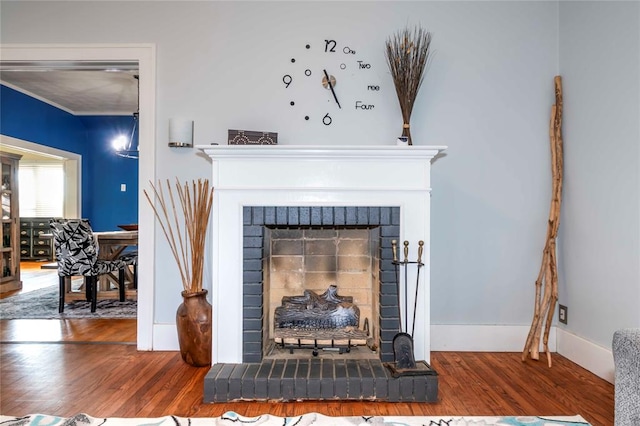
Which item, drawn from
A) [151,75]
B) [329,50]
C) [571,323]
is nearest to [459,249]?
[571,323]

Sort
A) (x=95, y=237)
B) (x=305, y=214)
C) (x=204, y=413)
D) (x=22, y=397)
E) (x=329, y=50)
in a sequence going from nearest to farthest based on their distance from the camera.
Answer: (x=204, y=413) → (x=22, y=397) → (x=305, y=214) → (x=329, y=50) → (x=95, y=237)

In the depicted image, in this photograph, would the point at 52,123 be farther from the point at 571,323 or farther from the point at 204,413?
the point at 571,323

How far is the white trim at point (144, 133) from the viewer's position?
8.63 ft

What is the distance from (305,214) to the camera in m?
2.18

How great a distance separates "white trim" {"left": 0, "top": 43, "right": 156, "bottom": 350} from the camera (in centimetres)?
263

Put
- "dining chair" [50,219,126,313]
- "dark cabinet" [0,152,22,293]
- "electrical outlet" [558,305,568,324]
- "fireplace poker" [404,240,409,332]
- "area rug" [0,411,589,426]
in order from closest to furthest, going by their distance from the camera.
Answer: "area rug" [0,411,589,426] → "fireplace poker" [404,240,409,332] → "electrical outlet" [558,305,568,324] → "dining chair" [50,219,126,313] → "dark cabinet" [0,152,22,293]

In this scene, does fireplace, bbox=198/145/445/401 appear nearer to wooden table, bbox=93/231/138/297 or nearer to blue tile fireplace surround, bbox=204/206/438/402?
blue tile fireplace surround, bbox=204/206/438/402

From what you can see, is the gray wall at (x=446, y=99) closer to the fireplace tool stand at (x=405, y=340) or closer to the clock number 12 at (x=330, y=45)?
the clock number 12 at (x=330, y=45)

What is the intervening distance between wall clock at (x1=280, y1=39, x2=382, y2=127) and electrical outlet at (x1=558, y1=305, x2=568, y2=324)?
1.83m

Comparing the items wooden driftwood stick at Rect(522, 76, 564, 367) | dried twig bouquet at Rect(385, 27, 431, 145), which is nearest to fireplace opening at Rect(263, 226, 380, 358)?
dried twig bouquet at Rect(385, 27, 431, 145)

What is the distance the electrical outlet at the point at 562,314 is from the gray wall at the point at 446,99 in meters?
0.19

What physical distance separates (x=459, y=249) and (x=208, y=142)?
1.90 metres

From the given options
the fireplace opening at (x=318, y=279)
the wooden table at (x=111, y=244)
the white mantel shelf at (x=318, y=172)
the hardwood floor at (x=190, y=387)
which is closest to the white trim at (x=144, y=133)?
the hardwood floor at (x=190, y=387)

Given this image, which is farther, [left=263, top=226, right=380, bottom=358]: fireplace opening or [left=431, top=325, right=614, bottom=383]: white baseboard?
[left=431, top=325, right=614, bottom=383]: white baseboard
